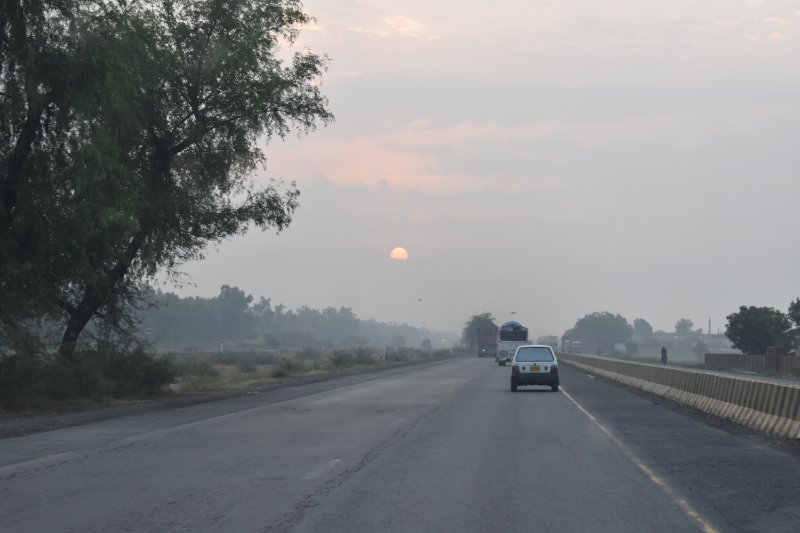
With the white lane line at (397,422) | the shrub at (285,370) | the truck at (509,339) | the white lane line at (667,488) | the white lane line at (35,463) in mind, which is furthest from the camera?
the truck at (509,339)

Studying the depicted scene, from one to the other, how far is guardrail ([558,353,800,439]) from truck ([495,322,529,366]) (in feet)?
146

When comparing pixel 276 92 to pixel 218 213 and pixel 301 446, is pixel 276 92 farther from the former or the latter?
pixel 301 446

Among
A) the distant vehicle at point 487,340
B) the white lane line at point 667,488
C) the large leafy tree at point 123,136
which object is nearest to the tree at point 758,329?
the distant vehicle at point 487,340

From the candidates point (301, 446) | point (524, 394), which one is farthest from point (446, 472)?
point (524, 394)

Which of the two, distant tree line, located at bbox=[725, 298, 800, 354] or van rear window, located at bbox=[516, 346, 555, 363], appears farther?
distant tree line, located at bbox=[725, 298, 800, 354]

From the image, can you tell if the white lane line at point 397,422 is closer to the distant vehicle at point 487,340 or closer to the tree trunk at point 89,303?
the tree trunk at point 89,303

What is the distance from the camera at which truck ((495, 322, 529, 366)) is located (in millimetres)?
84188

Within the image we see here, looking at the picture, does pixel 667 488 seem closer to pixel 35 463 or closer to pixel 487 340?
pixel 35 463

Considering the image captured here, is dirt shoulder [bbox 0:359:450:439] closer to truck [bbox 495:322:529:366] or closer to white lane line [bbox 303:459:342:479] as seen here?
white lane line [bbox 303:459:342:479]

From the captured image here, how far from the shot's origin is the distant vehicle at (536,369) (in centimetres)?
3556

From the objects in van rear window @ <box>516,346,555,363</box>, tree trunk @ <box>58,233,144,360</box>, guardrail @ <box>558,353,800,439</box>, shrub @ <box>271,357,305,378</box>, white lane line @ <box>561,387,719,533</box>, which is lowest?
white lane line @ <box>561,387,719,533</box>

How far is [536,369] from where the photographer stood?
117ft

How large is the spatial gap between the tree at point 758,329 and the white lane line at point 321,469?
3319 inches

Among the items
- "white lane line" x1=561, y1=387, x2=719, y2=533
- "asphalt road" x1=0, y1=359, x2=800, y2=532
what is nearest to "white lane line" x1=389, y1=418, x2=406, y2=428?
"asphalt road" x1=0, y1=359, x2=800, y2=532
